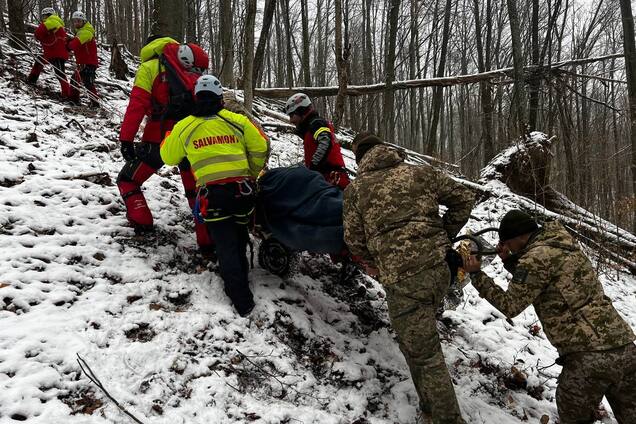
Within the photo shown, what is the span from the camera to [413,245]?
3.24m

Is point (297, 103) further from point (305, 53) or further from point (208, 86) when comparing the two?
point (305, 53)

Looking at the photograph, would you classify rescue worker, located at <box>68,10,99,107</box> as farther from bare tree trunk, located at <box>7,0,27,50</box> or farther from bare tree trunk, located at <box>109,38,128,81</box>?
bare tree trunk, located at <box>109,38,128,81</box>

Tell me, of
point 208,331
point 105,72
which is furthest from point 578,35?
point 208,331

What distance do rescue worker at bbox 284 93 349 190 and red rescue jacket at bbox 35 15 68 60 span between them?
6.02 metres

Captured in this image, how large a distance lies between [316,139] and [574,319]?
3.41 m

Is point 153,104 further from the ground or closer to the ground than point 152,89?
closer to the ground

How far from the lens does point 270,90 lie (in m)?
14.2

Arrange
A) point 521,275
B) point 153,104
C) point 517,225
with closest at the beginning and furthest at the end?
point 521,275 < point 517,225 < point 153,104

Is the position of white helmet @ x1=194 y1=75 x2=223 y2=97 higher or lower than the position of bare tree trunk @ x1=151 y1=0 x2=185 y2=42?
lower

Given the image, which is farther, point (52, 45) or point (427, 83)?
point (427, 83)

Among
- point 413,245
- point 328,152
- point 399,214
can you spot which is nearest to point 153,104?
point 328,152

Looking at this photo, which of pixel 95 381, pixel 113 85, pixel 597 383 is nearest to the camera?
pixel 95 381

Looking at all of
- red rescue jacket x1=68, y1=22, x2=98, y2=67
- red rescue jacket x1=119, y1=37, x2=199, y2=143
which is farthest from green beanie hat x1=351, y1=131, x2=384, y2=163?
red rescue jacket x1=68, y1=22, x2=98, y2=67

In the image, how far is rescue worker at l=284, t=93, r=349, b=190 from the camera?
530 cm
